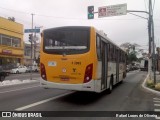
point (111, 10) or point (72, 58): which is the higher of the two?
point (111, 10)

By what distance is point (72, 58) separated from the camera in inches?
497

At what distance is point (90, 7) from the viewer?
26.8 meters

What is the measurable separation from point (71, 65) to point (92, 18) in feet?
47.9

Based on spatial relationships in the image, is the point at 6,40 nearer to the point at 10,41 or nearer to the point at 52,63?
the point at 10,41

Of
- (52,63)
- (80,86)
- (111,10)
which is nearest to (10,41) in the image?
(111,10)

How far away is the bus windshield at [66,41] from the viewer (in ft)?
41.7

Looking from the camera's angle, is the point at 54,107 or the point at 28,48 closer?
the point at 54,107

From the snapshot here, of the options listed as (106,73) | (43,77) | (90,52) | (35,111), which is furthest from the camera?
(106,73)

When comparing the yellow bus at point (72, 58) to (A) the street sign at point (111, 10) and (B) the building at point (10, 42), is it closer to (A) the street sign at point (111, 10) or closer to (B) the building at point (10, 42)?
(A) the street sign at point (111, 10)

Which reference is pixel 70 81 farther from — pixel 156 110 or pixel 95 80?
pixel 156 110

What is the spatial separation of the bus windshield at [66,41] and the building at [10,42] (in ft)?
135

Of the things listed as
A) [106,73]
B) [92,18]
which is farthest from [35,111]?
[92,18]

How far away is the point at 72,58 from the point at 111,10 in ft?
52.0

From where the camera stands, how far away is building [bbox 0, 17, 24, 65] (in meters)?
53.7
